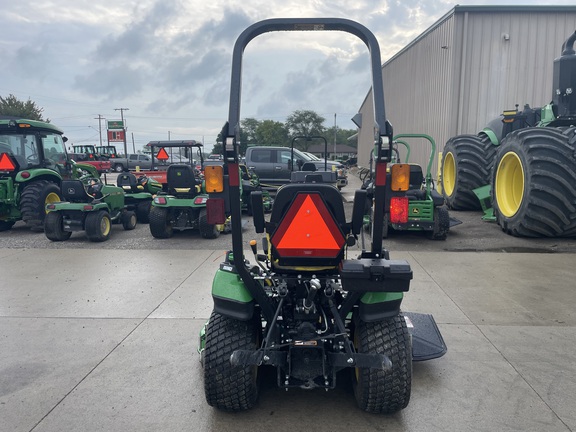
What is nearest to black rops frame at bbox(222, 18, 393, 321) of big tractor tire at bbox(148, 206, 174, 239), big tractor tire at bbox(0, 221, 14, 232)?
big tractor tire at bbox(148, 206, 174, 239)

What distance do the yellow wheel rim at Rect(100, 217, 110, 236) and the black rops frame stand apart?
6.43 m

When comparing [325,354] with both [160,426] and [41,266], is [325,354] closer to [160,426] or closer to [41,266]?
[160,426]

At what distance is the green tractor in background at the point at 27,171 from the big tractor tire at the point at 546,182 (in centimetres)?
891

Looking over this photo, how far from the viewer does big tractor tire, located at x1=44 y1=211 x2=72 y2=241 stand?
334 inches

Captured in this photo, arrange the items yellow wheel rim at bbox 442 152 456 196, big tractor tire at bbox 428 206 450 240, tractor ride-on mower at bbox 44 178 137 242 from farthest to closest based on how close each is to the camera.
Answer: yellow wheel rim at bbox 442 152 456 196
tractor ride-on mower at bbox 44 178 137 242
big tractor tire at bbox 428 206 450 240

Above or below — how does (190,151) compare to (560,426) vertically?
above

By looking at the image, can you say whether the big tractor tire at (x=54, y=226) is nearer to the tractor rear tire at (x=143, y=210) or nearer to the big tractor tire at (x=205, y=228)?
the tractor rear tire at (x=143, y=210)

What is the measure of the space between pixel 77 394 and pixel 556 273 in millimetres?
5603

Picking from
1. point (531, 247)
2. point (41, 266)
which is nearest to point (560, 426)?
point (531, 247)

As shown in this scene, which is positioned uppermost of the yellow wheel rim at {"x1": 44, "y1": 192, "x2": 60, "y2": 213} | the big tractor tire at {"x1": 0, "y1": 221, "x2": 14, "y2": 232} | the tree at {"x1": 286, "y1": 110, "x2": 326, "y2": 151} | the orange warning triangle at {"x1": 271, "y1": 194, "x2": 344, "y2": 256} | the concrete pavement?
the tree at {"x1": 286, "y1": 110, "x2": 326, "y2": 151}

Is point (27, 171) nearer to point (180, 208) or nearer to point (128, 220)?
point (128, 220)

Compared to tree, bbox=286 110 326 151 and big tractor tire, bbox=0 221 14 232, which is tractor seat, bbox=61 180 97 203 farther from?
tree, bbox=286 110 326 151

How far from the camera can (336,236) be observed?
285cm

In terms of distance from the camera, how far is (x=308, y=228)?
2805 mm
